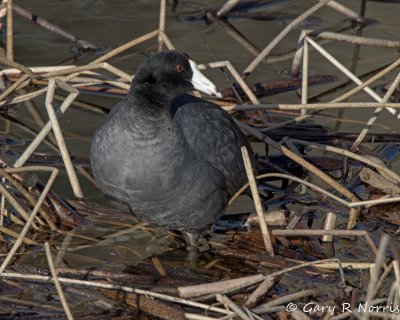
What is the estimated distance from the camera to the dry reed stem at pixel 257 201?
4910 mm

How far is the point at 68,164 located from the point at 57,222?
0.37 meters

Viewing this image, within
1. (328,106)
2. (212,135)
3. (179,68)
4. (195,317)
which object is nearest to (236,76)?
(328,106)

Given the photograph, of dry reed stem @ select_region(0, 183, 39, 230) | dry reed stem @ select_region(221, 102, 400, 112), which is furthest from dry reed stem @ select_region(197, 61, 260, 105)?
dry reed stem @ select_region(0, 183, 39, 230)

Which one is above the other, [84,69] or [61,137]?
[84,69]

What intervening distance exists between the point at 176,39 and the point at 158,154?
338 centimetres

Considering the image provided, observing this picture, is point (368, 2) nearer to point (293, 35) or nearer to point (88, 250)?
point (293, 35)

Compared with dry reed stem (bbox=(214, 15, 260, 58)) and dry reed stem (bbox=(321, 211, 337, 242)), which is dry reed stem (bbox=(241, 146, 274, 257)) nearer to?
dry reed stem (bbox=(321, 211, 337, 242))

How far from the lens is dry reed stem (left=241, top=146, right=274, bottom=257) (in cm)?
491

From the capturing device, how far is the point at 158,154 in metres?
4.72

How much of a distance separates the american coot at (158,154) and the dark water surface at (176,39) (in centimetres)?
112

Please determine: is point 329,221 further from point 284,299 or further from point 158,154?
point 158,154

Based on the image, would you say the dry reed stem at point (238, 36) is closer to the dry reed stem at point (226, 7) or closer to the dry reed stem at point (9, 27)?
the dry reed stem at point (226, 7)

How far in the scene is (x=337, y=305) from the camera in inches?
174

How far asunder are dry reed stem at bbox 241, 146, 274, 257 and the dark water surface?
1.30 metres
